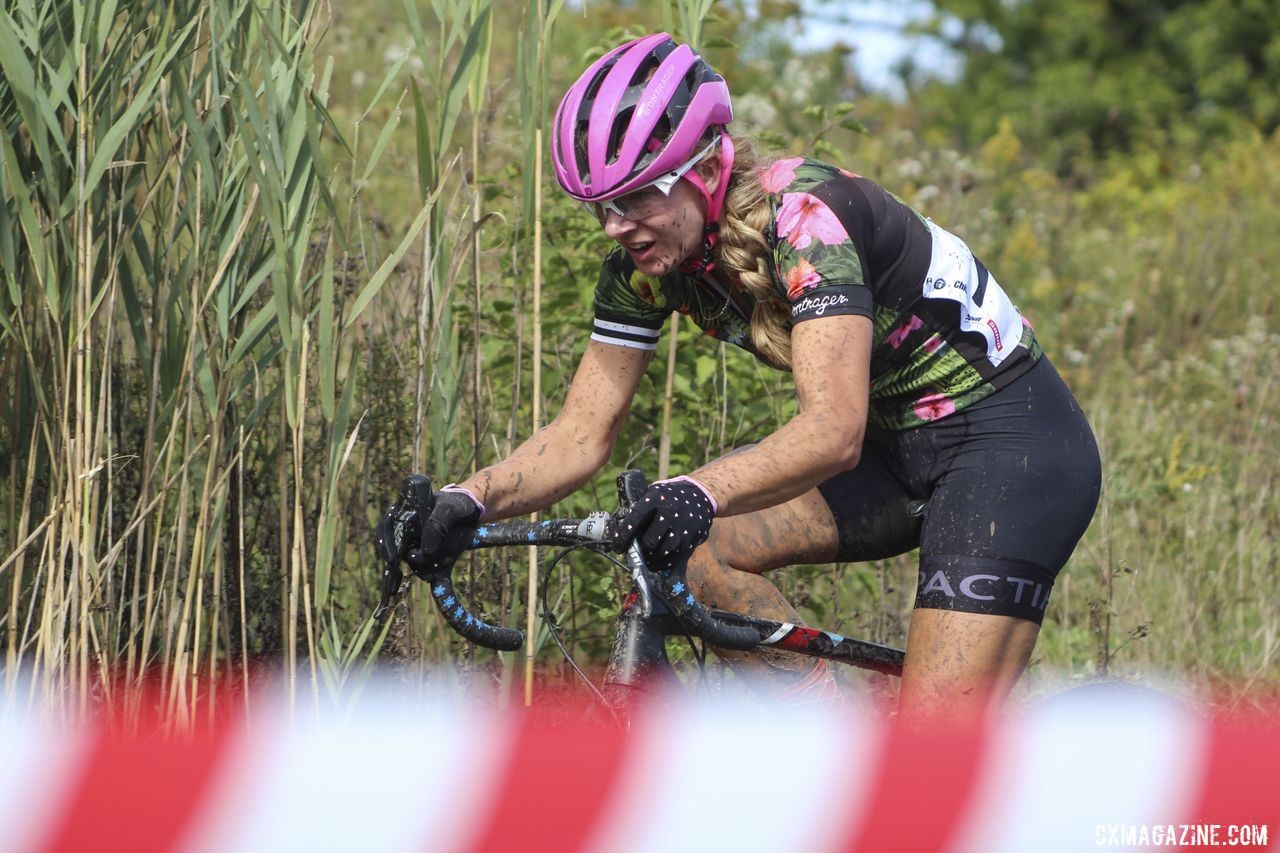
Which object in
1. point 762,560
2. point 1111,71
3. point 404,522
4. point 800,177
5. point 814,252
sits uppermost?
point 1111,71

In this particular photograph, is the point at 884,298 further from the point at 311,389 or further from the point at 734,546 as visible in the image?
the point at 311,389

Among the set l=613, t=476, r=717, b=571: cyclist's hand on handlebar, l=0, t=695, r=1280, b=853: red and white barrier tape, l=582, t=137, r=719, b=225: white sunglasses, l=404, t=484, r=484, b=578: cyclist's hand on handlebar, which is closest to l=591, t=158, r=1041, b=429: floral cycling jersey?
l=582, t=137, r=719, b=225: white sunglasses

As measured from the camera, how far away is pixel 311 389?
390 centimetres

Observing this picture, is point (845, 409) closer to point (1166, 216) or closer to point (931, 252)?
point (931, 252)

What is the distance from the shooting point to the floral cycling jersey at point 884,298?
109 inches

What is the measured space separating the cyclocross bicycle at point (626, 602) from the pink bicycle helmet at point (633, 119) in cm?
64

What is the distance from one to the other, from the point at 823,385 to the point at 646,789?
112 cm

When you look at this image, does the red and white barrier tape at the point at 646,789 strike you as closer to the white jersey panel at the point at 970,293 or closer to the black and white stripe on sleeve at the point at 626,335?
the white jersey panel at the point at 970,293

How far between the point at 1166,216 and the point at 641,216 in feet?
27.1

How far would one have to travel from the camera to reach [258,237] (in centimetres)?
324

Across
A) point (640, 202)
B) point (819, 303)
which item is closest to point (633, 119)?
point (640, 202)

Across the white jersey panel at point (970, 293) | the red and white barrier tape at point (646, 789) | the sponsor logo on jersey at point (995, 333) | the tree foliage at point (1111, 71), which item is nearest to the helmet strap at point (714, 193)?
the white jersey panel at point (970, 293)

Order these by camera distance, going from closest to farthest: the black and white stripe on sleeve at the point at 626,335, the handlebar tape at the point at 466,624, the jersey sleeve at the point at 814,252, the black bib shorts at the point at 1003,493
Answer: the handlebar tape at the point at 466,624, the jersey sleeve at the point at 814,252, the black bib shorts at the point at 1003,493, the black and white stripe on sleeve at the point at 626,335

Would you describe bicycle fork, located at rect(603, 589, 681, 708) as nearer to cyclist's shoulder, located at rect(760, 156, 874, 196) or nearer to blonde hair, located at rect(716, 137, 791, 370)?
blonde hair, located at rect(716, 137, 791, 370)
